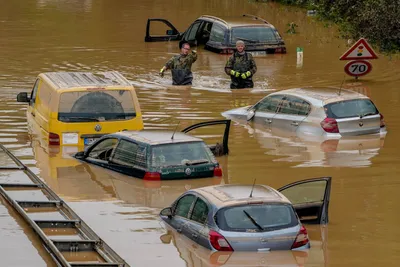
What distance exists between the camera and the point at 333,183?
21.2m

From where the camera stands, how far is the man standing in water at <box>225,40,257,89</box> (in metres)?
31.5

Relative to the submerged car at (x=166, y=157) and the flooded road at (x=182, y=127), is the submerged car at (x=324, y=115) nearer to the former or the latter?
the flooded road at (x=182, y=127)

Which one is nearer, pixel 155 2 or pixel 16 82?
pixel 16 82

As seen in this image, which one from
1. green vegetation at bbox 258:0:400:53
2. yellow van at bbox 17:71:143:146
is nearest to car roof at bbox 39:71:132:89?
yellow van at bbox 17:71:143:146

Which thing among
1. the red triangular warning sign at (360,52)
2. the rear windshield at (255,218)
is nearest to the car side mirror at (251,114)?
the red triangular warning sign at (360,52)

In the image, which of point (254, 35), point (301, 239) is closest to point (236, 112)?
point (254, 35)

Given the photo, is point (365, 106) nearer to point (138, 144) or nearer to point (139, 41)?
point (138, 144)

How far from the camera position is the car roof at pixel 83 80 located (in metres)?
24.1

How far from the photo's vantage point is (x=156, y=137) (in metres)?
20.9

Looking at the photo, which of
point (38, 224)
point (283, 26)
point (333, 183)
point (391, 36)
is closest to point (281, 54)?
point (391, 36)

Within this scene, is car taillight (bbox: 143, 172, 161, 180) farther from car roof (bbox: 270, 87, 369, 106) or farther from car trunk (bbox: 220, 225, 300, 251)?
car roof (bbox: 270, 87, 369, 106)

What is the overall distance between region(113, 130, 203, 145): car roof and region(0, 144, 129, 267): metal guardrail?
5.87 feet

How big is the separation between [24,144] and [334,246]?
409 inches

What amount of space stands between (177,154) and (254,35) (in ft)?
60.8
